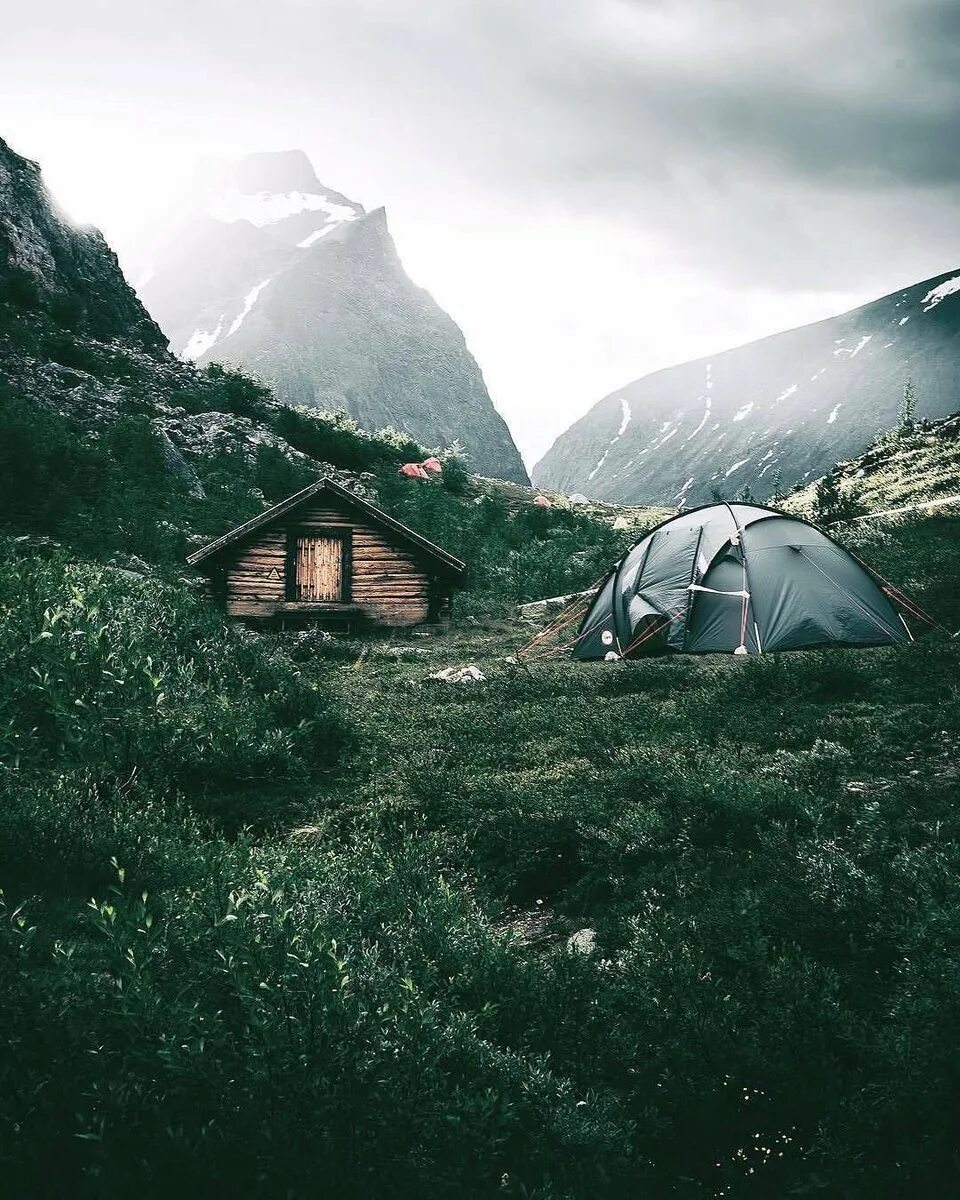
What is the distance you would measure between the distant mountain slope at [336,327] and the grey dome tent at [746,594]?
117m

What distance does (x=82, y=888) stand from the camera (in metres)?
4.48

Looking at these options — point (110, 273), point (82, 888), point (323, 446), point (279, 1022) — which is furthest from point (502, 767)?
point (110, 273)

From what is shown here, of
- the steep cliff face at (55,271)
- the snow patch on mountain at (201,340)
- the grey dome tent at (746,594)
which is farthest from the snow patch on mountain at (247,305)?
the grey dome tent at (746,594)

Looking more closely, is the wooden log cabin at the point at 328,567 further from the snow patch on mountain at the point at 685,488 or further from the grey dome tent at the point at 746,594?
the snow patch on mountain at the point at 685,488

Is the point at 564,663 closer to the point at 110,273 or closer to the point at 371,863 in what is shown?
the point at 371,863

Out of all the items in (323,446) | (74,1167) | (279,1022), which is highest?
(323,446)

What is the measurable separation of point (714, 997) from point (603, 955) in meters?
0.96

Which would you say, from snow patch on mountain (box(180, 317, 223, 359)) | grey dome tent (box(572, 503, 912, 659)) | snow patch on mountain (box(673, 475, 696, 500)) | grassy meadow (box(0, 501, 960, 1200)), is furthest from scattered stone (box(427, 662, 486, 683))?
snow patch on mountain (box(673, 475, 696, 500))

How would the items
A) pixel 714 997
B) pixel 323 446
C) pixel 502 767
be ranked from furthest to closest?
pixel 323 446 → pixel 502 767 → pixel 714 997

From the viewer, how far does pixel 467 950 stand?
394cm

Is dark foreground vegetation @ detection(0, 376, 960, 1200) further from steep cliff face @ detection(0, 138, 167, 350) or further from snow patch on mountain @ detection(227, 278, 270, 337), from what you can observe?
snow patch on mountain @ detection(227, 278, 270, 337)

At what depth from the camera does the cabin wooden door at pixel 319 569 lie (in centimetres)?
1989

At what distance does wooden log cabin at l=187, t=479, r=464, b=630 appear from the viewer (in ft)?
63.7

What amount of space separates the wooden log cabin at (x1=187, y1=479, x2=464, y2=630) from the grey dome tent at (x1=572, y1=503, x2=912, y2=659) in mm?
7682
